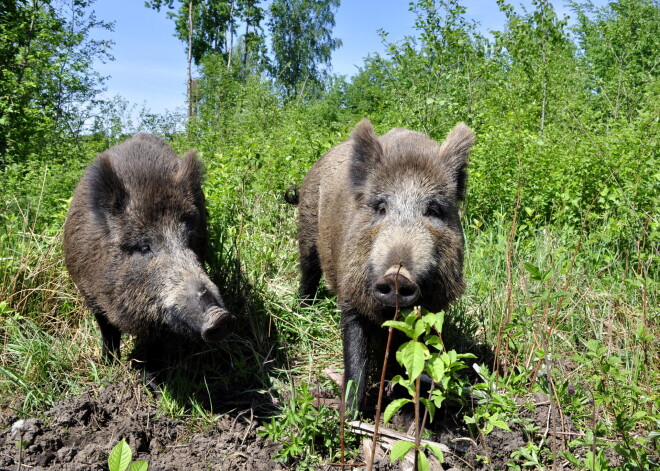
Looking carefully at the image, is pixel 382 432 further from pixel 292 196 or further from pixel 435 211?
pixel 292 196

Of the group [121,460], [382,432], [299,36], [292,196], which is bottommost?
[382,432]

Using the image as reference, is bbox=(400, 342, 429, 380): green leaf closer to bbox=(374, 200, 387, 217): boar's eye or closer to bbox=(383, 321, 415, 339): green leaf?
bbox=(383, 321, 415, 339): green leaf

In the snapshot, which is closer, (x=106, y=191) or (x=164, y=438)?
(x=164, y=438)

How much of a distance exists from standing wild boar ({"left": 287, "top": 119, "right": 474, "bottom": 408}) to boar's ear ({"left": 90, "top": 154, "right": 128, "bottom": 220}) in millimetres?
1541

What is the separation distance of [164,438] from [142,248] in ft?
3.98

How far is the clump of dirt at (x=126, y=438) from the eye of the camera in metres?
3.12

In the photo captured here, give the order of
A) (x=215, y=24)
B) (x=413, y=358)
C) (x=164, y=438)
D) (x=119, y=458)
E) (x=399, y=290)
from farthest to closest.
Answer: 1. (x=215, y=24)
2. (x=164, y=438)
3. (x=399, y=290)
4. (x=413, y=358)
5. (x=119, y=458)

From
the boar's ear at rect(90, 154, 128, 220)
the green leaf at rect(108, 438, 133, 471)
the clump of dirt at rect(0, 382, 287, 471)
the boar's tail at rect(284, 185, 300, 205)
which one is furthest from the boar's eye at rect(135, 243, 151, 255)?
the boar's tail at rect(284, 185, 300, 205)

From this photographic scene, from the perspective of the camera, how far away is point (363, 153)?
12.4 feet

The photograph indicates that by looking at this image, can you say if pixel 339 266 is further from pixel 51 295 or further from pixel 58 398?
pixel 51 295

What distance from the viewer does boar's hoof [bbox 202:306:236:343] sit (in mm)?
3109

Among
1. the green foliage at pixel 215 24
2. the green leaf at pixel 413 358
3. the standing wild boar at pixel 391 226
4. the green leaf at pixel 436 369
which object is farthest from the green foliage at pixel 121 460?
the green foliage at pixel 215 24

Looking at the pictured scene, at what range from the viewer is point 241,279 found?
15.5ft

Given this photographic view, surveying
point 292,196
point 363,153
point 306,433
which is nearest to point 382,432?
point 306,433
